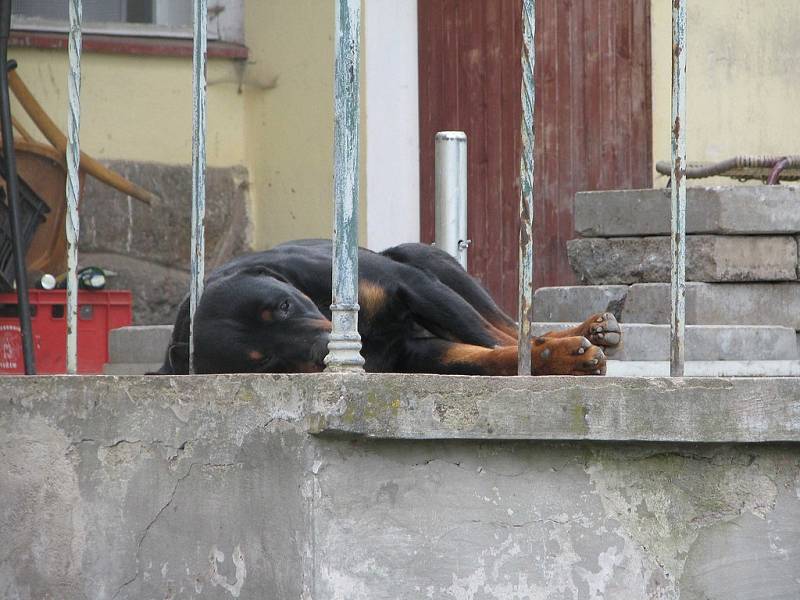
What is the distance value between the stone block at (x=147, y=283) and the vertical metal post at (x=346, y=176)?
179 inches

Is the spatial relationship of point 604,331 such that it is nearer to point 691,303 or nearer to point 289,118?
point 691,303

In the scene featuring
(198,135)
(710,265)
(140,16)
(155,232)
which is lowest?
(710,265)

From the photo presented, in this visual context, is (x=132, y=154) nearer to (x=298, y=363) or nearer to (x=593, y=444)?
(x=298, y=363)

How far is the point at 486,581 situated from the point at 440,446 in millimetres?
268

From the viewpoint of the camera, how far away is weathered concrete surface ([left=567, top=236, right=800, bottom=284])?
5.86 m

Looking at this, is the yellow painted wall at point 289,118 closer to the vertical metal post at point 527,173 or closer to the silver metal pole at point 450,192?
the silver metal pole at point 450,192

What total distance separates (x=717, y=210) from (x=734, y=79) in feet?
5.71

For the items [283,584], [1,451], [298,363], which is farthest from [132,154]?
[283,584]

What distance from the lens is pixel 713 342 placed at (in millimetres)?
5551

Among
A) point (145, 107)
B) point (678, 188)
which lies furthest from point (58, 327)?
point (678, 188)

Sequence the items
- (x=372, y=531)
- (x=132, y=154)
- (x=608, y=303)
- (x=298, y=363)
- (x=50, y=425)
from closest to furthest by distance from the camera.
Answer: (x=372, y=531) → (x=50, y=425) → (x=298, y=363) → (x=608, y=303) → (x=132, y=154)

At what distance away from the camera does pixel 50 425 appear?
2.94 metres

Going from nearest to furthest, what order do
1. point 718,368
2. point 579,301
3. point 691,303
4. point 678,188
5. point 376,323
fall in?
1. point 678,188
2. point 376,323
3. point 718,368
4. point 691,303
5. point 579,301

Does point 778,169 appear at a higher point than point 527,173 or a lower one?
higher
